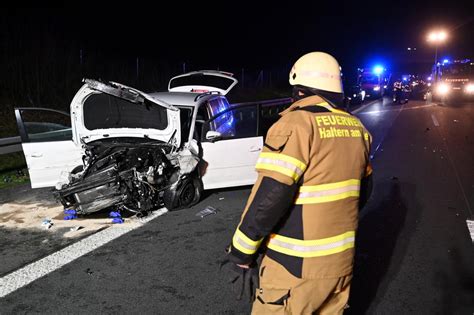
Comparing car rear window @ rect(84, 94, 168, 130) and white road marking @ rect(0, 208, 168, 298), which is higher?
car rear window @ rect(84, 94, 168, 130)

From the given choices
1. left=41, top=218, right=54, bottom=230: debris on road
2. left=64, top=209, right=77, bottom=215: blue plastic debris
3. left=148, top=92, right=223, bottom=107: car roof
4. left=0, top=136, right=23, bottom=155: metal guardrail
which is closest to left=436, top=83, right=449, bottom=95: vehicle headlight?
left=148, top=92, right=223, bottom=107: car roof

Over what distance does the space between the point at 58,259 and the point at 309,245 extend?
3.22 m

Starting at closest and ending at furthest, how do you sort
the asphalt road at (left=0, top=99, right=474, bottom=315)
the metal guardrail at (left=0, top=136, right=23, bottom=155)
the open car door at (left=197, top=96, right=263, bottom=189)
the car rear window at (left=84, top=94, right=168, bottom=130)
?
1. the asphalt road at (left=0, top=99, right=474, bottom=315)
2. the car rear window at (left=84, top=94, right=168, bottom=130)
3. the open car door at (left=197, top=96, right=263, bottom=189)
4. the metal guardrail at (left=0, top=136, right=23, bottom=155)

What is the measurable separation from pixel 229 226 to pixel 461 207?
3.29 m

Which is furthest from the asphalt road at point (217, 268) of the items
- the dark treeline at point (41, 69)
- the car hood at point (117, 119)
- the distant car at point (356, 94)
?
the distant car at point (356, 94)

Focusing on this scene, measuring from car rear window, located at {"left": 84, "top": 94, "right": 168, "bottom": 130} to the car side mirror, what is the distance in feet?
2.16

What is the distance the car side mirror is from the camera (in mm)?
6251

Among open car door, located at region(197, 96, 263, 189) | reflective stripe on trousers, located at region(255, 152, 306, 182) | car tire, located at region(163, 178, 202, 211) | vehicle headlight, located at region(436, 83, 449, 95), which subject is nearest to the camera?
reflective stripe on trousers, located at region(255, 152, 306, 182)

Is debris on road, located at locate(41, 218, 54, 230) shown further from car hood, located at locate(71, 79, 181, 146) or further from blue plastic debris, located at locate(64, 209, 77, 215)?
car hood, located at locate(71, 79, 181, 146)

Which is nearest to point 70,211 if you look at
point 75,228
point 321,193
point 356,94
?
point 75,228

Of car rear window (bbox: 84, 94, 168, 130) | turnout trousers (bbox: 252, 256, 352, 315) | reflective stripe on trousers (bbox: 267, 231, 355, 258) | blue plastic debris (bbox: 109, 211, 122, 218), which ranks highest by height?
car rear window (bbox: 84, 94, 168, 130)

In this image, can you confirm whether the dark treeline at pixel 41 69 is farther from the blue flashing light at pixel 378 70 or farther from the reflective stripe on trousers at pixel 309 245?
the blue flashing light at pixel 378 70

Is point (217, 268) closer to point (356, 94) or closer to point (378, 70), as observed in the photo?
point (356, 94)

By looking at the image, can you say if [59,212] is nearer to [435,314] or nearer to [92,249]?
[92,249]
